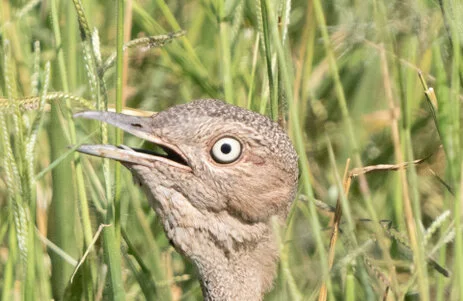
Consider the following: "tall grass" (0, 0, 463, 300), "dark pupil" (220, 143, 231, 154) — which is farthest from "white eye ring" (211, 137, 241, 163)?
"tall grass" (0, 0, 463, 300)

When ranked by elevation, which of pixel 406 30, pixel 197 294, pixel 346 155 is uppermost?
pixel 406 30

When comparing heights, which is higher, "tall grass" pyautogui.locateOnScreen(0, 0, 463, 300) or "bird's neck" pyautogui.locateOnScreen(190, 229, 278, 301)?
"tall grass" pyautogui.locateOnScreen(0, 0, 463, 300)

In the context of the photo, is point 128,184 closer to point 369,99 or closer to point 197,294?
point 197,294

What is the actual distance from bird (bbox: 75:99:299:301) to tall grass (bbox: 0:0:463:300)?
95 mm

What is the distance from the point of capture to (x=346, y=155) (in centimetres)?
411

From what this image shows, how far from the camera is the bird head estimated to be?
2438mm

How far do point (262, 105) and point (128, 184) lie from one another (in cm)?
49

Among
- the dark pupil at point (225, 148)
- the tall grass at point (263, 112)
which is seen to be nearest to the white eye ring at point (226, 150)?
the dark pupil at point (225, 148)

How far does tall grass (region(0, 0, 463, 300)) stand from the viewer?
249cm

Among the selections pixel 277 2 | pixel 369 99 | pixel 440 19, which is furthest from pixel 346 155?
pixel 277 2

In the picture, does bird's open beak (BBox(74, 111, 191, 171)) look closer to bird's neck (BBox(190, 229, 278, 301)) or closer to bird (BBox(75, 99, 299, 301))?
bird (BBox(75, 99, 299, 301))

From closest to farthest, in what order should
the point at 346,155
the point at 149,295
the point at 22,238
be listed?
the point at 22,238, the point at 149,295, the point at 346,155

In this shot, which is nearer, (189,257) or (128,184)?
(189,257)

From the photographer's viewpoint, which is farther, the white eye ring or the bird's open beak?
the white eye ring
